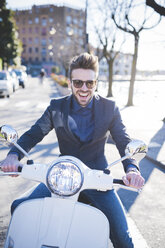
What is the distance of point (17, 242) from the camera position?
4.18 feet

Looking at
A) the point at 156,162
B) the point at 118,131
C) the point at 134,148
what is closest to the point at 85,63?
the point at 118,131

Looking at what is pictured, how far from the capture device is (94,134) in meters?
1.81

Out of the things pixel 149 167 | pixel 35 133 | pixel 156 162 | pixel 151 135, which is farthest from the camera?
pixel 151 135

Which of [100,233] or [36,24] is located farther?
[36,24]

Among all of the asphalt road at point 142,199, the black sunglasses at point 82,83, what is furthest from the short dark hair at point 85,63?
the asphalt road at point 142,199

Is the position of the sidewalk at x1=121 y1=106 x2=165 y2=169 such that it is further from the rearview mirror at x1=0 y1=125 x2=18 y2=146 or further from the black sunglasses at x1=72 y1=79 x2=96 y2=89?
the rearview mirror at x1=0 y1=125 x2=18 y2=146

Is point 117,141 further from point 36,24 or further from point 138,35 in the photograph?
point 36,24

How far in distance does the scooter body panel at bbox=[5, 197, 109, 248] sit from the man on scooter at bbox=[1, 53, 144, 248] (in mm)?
310

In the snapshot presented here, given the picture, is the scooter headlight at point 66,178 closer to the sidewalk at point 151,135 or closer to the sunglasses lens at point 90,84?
the sunglasses lens at point 90,84

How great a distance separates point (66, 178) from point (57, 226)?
265 millimetres

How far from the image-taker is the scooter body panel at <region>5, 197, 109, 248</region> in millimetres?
1229

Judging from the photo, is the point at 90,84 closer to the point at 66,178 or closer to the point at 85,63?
the point at 85,63

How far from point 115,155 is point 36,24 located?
3001 inches

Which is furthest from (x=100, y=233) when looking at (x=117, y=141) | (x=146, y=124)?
(x=146, y=124)
